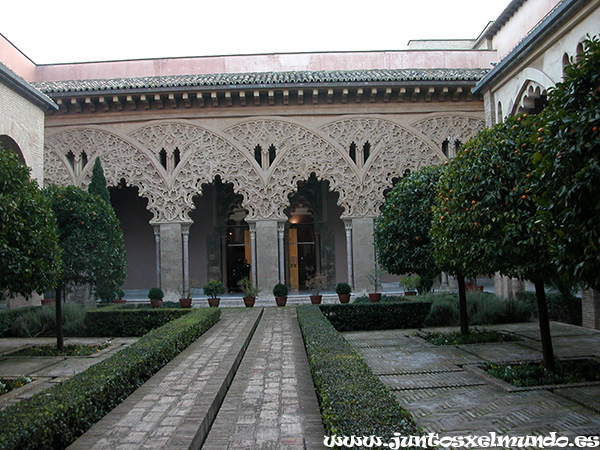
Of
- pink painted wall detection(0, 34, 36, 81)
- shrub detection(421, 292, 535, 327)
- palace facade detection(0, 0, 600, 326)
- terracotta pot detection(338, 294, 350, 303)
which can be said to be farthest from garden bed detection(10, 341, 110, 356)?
pink painted wall detection(0, 34, 36, 81)

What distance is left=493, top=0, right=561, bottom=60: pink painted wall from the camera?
15405 millimetres

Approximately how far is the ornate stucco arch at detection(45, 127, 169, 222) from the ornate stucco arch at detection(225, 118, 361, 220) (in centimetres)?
289

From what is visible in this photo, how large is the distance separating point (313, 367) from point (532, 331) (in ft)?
20.8

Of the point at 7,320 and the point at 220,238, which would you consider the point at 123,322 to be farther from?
the point at 220,238

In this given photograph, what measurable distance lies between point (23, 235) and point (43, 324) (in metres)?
5.43

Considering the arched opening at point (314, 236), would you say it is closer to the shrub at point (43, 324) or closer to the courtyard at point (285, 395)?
the shrub at point (43, 324)

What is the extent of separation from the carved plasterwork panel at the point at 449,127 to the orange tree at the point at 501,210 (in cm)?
985

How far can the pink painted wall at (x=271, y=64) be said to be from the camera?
18641mm

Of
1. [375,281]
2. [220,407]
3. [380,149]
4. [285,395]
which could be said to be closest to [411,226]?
[285,395]

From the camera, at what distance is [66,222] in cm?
934

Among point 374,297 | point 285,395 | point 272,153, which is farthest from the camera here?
point 272,153

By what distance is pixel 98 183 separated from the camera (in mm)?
15211

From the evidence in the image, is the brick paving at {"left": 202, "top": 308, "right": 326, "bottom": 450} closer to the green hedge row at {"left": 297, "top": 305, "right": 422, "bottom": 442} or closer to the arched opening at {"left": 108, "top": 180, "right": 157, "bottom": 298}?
the green hedge row at {"left": 297, "top": 305, "right": 422, "bottom": 442}

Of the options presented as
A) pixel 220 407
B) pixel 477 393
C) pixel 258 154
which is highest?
pixel 258 154
